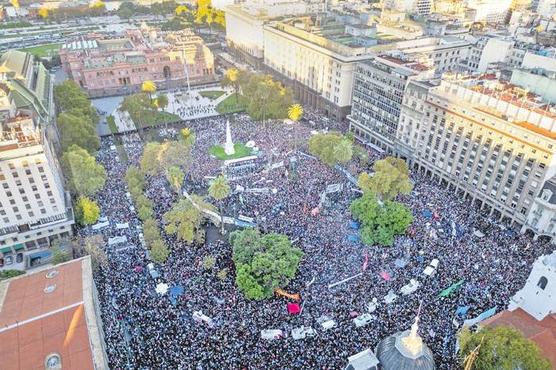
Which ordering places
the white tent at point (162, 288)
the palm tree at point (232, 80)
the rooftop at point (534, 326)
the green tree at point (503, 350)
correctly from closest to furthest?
the green tree at point (503, 350)
the rooftop at point (534, 326)
the white tent at point (162, 288)
the palm tree at point (232, 80)

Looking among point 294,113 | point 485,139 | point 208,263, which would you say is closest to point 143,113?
point 294,113

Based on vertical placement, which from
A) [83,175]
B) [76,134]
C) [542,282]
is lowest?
[83,175]

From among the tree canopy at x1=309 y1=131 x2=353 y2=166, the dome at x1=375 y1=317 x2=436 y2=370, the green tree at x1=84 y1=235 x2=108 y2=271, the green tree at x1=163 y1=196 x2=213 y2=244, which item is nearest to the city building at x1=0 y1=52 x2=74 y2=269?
the green tree at x1=84 y1=235 x2=108 y2=271

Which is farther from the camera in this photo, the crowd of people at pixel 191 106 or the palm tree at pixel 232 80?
the palm tree at pixel 232 80

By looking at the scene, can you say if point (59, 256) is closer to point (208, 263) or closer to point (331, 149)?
point (208, 263)

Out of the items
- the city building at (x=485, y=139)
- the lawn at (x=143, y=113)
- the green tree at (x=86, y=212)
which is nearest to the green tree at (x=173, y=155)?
the green tree at (x=86, y=212)

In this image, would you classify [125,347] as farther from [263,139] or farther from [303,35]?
[303,35]

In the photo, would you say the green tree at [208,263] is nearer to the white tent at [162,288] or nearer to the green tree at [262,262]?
the green tree at [262,262]
